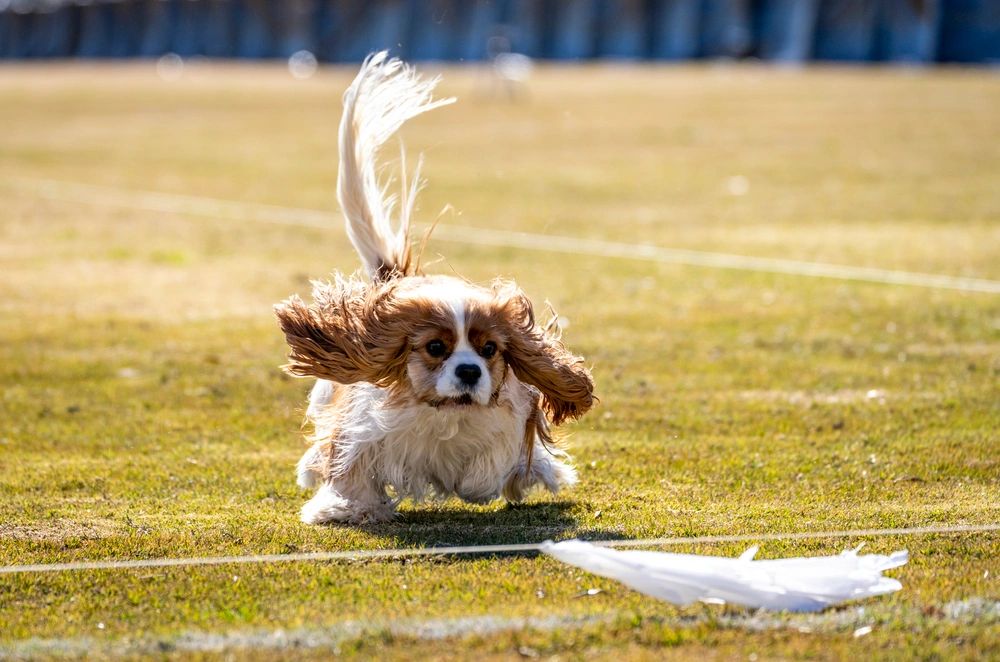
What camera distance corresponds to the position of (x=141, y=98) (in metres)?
48.0

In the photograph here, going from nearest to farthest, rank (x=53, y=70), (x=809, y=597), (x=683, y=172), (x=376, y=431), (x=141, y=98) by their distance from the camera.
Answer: (x=809, y=597) → (x=376, y=431) → (x=683, y=172) → (x=141, y=98) → (x=53, y=70)

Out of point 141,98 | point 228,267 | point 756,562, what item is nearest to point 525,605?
point 756,562

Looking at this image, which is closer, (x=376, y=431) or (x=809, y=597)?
(x=809, y=597)

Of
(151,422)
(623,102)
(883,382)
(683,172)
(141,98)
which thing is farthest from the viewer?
(141,98)

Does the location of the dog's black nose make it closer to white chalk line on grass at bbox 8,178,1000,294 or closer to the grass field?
the grass field

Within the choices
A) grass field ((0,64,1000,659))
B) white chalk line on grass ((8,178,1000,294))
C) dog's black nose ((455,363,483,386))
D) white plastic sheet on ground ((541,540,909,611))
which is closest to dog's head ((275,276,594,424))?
dog's black nose ((455,363,483,386))

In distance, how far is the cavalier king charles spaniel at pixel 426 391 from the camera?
6070mm

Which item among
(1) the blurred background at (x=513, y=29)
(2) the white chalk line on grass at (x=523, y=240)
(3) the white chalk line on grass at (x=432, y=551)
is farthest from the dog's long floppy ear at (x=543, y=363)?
(1) the blurred background at (x=513, y=29)

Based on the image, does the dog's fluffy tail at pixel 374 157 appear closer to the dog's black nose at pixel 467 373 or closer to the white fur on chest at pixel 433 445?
the white fur on chest at pixel 433 445

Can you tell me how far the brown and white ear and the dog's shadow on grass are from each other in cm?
43

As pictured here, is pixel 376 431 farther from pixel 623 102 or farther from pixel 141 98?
pixel 141 98

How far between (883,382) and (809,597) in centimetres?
424

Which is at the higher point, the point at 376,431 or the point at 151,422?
the point at 376,431

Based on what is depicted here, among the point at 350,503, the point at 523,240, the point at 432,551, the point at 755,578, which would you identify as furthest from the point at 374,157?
the point at 523,240
